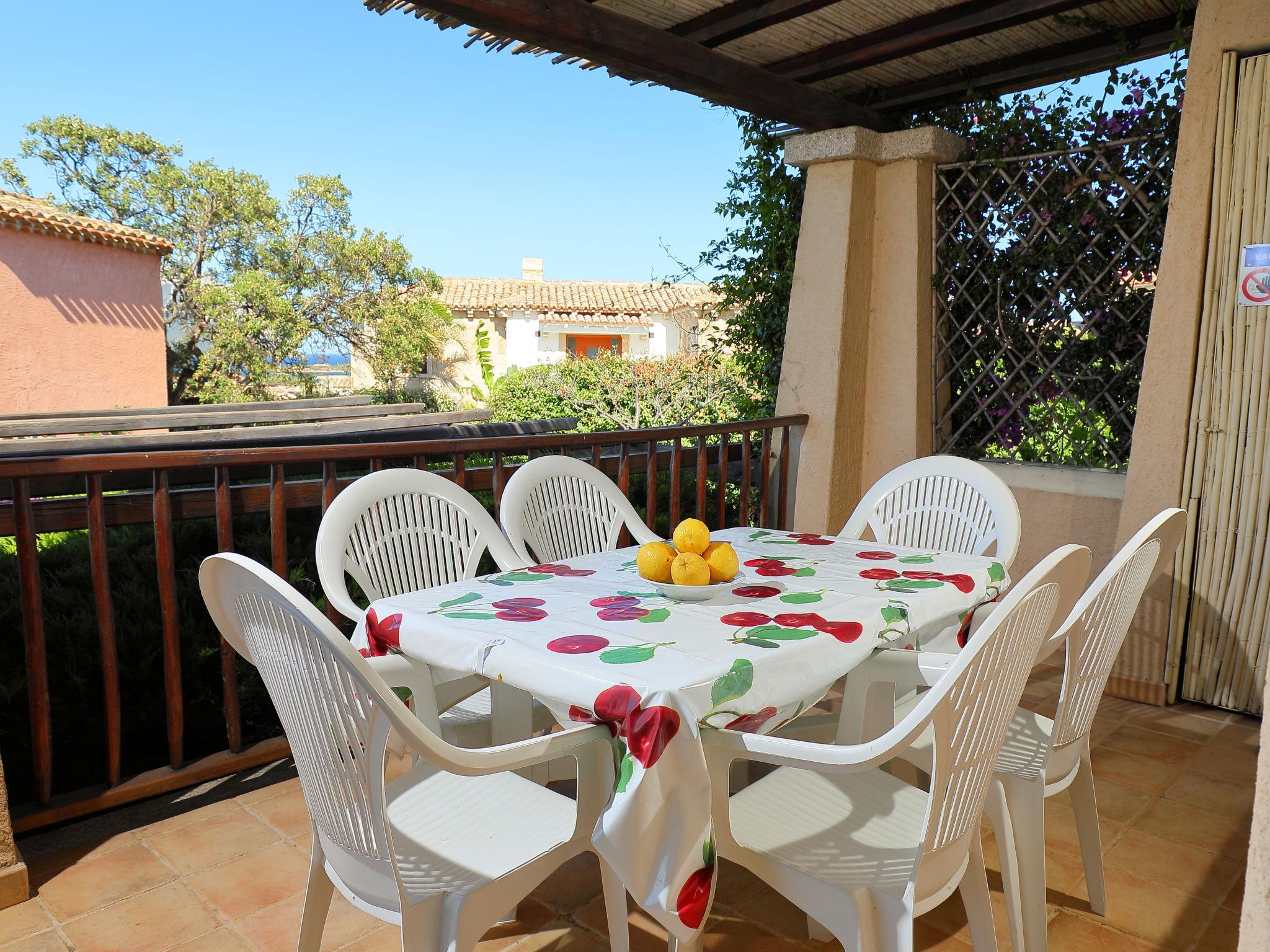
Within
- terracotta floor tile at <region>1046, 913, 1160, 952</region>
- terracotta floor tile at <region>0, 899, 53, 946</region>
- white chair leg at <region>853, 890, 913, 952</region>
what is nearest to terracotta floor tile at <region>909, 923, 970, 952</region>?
terracotta floor tile at <region>1046, 913, 1160, 952</region>

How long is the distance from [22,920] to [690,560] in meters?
1.58

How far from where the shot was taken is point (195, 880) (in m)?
2.01

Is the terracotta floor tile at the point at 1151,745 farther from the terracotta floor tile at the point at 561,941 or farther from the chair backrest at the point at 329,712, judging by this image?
the chair backrest at the point at 329,712

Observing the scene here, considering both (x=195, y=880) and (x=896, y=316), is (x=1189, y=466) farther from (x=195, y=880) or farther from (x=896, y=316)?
(x=195, y=880)

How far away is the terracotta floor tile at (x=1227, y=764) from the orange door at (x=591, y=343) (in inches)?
792

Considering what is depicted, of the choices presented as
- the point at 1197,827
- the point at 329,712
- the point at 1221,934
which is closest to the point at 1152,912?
the point at 1221,934

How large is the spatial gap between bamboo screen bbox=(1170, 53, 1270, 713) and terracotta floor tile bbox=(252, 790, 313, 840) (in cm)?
293

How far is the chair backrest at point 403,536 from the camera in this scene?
2.14 m

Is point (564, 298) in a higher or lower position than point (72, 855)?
higher

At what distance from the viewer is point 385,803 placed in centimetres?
130

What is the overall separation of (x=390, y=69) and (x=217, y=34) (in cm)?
582

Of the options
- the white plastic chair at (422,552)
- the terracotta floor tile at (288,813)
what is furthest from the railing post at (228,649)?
the white plastic chair at (422,552)

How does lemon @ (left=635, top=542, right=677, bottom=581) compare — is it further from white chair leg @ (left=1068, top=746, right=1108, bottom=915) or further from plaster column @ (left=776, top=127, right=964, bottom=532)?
plaster column @ (left=776, top=127, right=964, bottom=532)

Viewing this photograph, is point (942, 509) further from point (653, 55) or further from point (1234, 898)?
point (653, 55)
